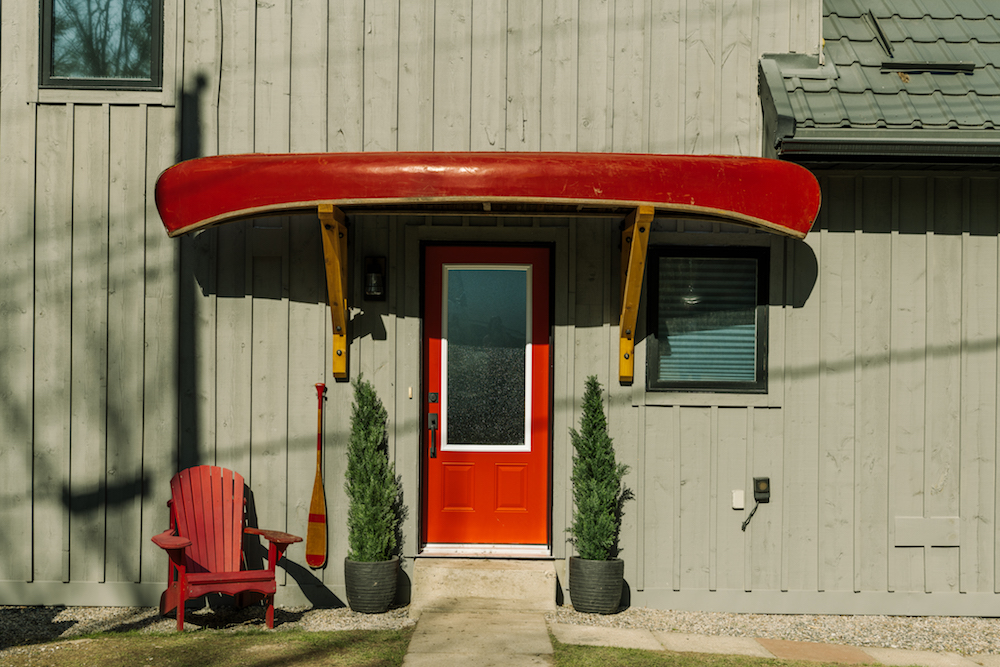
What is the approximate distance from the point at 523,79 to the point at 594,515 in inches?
123

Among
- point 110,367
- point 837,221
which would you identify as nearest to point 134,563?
point 110,367

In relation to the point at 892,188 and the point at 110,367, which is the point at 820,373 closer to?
the point at 892,188

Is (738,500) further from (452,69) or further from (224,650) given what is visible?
(452,69)

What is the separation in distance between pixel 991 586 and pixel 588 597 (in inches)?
115

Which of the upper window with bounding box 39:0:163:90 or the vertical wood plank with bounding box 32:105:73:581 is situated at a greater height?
the upper window with bounding box 39:0:163:90

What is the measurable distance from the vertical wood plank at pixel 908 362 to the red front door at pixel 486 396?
249 centimetres

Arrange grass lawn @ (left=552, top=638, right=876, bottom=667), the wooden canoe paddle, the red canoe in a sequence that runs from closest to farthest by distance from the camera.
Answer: grass lawn @ (left=552, top=638, right=876, bottom=667), the red canoe, the wooden canoe paddle

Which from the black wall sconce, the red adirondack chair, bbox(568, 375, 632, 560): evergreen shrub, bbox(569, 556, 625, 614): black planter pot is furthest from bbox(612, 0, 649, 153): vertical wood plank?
the red adirondack chair

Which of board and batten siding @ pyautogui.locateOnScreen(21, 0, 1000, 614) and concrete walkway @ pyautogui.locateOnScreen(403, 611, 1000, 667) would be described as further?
board and batten siding @ pyautogui.locateOnScreen(21, 0, 1000, 614)

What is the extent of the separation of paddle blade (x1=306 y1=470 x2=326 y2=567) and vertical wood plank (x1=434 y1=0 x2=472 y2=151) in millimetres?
2579

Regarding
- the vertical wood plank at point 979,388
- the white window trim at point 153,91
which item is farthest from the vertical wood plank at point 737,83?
the white window trim at point 153,91

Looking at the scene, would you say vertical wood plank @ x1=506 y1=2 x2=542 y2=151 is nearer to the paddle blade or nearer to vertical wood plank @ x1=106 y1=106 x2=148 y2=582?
vertical wood plank @ x1=106 y1=106 x2=148 y2=582

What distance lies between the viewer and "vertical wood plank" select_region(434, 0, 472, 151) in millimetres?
5828

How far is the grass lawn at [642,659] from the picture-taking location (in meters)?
4.48
